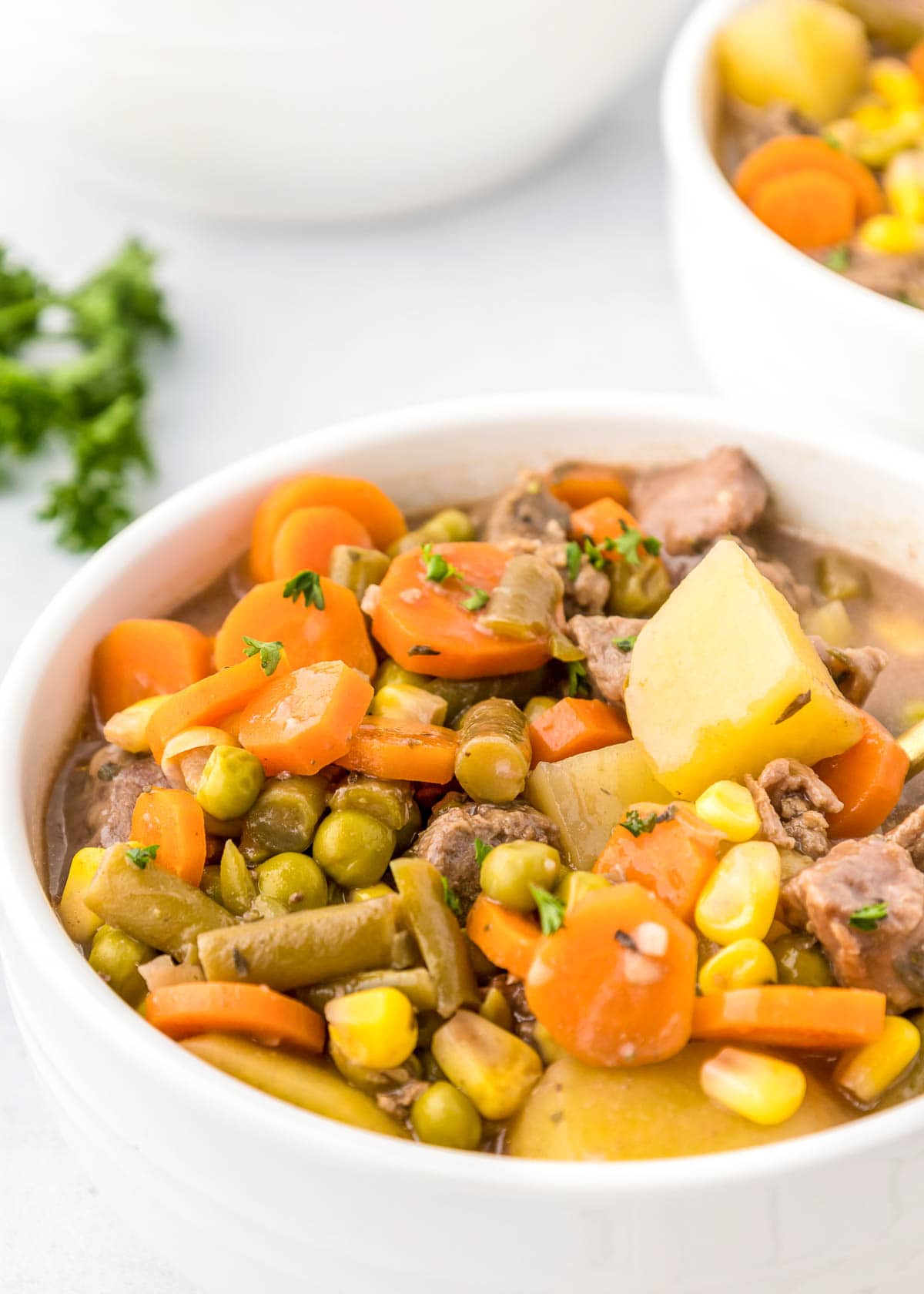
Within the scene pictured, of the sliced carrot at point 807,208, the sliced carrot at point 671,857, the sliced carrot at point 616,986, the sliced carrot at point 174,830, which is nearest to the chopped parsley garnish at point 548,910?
the sliced carrot at point 616,986

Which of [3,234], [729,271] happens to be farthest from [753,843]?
[3,234]

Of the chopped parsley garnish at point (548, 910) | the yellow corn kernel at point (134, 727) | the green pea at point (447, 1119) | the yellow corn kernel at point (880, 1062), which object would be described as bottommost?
the yellow corn kernel at point (880, 1062)

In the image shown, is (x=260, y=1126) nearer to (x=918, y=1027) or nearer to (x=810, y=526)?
(x=918, y=1027)

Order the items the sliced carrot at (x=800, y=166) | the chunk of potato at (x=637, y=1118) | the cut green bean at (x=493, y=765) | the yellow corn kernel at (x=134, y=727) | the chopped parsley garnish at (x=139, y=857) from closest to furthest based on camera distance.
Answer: the chunk of potato at (x=637, y=1118) → the chopped parsley garnish at (x=139, y=857) → the cut green bean at (x=493, y=765) → the yellow corn kernel at (x=134, y=727) → the sliced carrot at (x=800, y=166)

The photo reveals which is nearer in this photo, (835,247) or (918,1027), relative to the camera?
(918,1027)

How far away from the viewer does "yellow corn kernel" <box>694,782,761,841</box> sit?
8.11ft

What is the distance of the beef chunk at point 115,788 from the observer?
9.00 ft

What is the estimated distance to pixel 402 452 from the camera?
3.35 m

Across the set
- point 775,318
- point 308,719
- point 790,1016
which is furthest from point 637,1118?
point 775,318

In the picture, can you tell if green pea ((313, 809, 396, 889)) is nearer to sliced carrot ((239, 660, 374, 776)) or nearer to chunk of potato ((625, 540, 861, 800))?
sliced carrot ((239, 660, 374, 776))

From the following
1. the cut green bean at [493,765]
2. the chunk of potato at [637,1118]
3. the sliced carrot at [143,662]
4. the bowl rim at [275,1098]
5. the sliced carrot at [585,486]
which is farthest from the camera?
the sliced carrot at [585,486]

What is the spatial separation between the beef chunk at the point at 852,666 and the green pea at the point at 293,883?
102 cm

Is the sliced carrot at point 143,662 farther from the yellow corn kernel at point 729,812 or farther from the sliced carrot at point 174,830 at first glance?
the yellow corn kernel at point 729,812

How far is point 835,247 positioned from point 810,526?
1.14m
